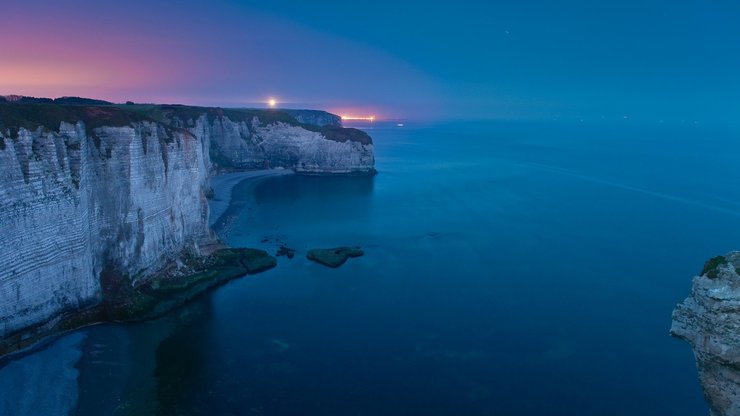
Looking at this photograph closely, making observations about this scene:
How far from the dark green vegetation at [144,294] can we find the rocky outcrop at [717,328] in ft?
100

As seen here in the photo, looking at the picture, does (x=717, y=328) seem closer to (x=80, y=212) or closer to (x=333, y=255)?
(x=80, y=212)

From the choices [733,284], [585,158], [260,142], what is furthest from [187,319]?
[585,158]

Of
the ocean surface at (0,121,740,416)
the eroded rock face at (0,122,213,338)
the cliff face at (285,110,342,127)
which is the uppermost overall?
the cliff face at (285,110,342,127)

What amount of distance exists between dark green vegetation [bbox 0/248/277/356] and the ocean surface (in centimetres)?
113

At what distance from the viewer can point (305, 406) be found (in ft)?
77.4

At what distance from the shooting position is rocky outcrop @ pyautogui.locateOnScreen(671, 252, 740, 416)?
1302cm

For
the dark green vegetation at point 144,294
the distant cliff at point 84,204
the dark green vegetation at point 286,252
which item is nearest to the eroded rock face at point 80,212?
the distant cliff at point 84,204

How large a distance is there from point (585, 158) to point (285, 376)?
419 feet

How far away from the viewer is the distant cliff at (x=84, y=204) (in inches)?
997

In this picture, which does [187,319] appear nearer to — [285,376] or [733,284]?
[285,376]

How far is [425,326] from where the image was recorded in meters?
32.8

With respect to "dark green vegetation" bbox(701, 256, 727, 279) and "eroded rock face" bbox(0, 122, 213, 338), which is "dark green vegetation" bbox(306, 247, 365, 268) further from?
"dark green vegetation" bbox(701, 256, 727, 279)

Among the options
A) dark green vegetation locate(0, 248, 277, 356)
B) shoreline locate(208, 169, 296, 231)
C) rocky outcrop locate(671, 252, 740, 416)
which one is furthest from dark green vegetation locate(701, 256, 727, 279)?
shoreline locate(208, 169, 296, 231)

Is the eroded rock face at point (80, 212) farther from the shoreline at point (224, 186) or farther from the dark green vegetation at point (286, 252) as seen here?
the shoreline at point (224, 186)
